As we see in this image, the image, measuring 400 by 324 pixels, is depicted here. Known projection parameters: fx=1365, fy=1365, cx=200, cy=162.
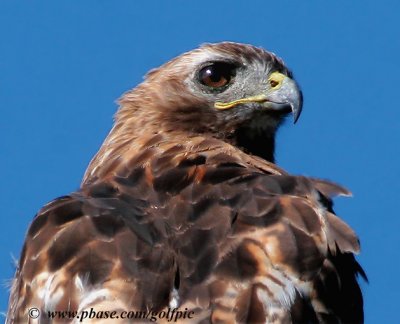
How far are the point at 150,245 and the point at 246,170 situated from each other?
45.6 inches

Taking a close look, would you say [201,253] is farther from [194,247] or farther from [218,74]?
[218,74]

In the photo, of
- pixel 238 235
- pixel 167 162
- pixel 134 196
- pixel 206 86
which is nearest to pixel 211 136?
pixel 206 86

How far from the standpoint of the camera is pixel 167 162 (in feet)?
27.5

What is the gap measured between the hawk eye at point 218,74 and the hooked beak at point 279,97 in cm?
18

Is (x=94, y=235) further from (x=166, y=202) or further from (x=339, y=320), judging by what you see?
(x=339, y=320)

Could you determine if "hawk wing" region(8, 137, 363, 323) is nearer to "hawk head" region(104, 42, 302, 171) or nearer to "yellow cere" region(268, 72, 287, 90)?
"hawk head" region(104, 42, 302, 171)

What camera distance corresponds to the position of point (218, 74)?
9.55 meters

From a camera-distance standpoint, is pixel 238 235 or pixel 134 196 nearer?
pixel 238 235

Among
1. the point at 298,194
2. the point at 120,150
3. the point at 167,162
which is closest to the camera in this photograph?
the point at 298,194

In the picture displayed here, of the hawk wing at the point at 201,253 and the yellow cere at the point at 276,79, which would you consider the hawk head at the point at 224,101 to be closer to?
the yellow cere at the point at 276,79

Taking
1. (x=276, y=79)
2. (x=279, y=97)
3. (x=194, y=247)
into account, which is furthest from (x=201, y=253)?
(x=276, y=79)

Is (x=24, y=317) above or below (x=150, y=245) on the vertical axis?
below

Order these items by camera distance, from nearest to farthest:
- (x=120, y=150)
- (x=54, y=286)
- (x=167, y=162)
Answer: (x=54, y=286)
(x=167, y=162)
(x=120, y=150)

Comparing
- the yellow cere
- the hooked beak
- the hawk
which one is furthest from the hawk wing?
the yellow cere
